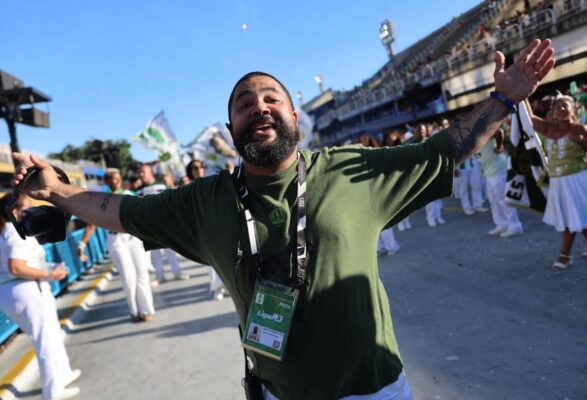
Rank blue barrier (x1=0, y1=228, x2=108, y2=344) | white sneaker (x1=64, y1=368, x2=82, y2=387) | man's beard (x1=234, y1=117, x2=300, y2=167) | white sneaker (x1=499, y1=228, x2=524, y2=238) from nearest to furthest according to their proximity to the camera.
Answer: man's beard (x1=234, y1=117, x2=300, y2=167) → white sneaker (x1=64, y1=368, x2=82, y2=387) → blue barrier (x1=0, y1=228, x2=108, y2=344) → white sneaker (x1=499, y1=228, x2=524, y2=238)

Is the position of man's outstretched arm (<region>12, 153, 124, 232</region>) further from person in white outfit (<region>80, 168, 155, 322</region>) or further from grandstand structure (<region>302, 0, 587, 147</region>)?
grandstand structure (<region>302, 0, 587, 147</region>)

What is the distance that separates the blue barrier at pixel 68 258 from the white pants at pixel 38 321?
1930 millimetres

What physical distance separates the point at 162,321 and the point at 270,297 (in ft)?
15.4

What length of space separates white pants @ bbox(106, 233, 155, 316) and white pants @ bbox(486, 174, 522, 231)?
5.29 meters

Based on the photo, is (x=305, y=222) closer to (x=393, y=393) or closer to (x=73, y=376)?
(x=393, y=393)

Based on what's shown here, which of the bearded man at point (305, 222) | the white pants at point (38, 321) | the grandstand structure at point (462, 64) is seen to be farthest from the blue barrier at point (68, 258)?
the grandstand structure at point (462, 64)

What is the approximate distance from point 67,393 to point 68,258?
6.04 m

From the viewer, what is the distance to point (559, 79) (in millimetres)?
24297

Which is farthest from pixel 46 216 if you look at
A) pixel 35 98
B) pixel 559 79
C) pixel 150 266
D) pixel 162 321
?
pixel 559 79

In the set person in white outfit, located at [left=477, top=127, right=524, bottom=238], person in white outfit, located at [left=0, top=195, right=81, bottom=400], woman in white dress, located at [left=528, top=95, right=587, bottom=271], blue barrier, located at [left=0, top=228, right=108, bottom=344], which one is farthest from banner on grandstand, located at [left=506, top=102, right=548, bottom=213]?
blue barrier, located at [left=0, top=228, right=108, bottom=344]

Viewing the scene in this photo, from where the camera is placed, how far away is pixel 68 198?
6.71 feet

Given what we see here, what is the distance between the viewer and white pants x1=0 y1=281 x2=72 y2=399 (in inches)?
157

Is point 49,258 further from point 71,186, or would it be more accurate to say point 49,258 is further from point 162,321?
point 71,186

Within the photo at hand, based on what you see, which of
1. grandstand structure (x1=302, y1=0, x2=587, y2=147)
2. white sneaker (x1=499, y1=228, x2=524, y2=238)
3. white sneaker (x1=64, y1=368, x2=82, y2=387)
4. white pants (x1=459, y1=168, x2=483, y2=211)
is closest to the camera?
white sneaker (x1=64, y1=368, x2=82, y2=387)
